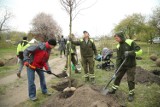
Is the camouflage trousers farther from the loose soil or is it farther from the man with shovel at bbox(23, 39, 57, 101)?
the man with shovel at bbox(23, 39, 57, 101)

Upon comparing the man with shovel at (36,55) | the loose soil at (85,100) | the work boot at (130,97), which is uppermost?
the man with shovel at (36,55)

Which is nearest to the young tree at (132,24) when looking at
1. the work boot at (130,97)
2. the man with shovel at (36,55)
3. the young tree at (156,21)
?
the young tree at (156,21)

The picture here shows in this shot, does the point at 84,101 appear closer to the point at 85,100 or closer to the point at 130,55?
the point at 85,100

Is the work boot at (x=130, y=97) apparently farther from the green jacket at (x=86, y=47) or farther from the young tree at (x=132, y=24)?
the young tree at (x=132, y=24)

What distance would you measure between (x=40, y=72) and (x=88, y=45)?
2.61 m

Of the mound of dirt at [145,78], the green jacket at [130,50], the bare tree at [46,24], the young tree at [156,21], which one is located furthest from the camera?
the bare tree at [46,24]

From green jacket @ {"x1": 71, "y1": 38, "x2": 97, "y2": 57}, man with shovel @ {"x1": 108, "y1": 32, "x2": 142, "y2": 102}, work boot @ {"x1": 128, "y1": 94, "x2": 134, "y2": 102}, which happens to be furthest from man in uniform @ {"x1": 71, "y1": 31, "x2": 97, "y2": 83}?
work boot @ {"x1": 128, "y1": 94, "x2": 134, "y2": 102}

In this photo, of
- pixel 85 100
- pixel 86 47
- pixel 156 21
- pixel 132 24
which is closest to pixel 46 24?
pixel 132 24

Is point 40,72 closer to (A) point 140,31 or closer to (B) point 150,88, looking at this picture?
(B) point 150,88

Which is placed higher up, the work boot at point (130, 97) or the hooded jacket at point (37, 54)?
the hooded jacket at point (37, 54)

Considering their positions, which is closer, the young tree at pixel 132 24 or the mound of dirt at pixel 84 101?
the mound of dirt at pixel 84 101

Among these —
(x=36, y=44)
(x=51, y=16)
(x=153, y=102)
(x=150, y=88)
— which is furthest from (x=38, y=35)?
(x=51, y=16)

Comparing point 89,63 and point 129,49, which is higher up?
point 129,49

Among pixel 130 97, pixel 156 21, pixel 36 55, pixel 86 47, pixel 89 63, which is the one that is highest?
pixel 156 21
